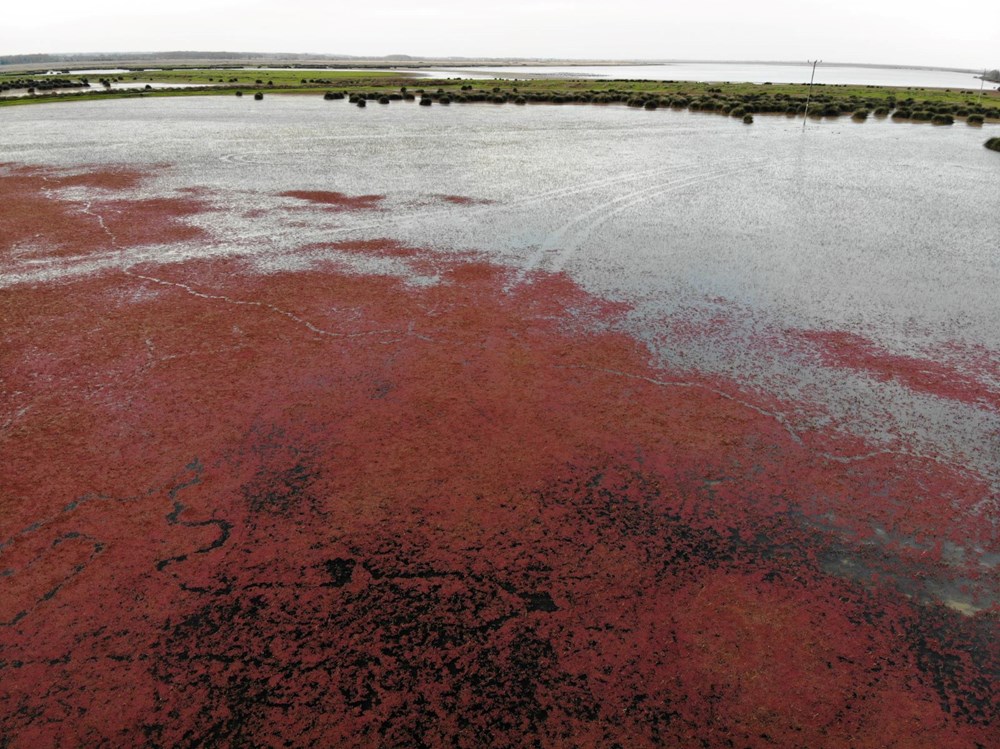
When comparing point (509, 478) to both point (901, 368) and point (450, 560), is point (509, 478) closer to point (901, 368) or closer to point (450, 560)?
point (450, 560)

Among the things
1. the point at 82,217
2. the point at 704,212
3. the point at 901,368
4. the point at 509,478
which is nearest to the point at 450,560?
the point at 509,478

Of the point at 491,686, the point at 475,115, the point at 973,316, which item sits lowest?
the point at 491,686

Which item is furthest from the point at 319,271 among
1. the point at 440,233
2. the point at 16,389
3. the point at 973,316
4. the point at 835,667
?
the point at 973,316

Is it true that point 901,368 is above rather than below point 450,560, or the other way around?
above

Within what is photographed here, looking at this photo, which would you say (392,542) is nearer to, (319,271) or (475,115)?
(319,271)

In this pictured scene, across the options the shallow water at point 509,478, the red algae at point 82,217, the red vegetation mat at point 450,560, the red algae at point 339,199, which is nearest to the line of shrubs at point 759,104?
the red algae at point 339,199

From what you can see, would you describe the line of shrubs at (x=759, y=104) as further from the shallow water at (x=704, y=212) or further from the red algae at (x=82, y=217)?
the red algae at (x=82, y=217)

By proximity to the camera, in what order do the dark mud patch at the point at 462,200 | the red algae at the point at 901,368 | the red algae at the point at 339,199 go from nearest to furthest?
the red algae at the point at 901,368 → the red algae at the point at 339,199 → the dark mud patch at the point at 462,200
